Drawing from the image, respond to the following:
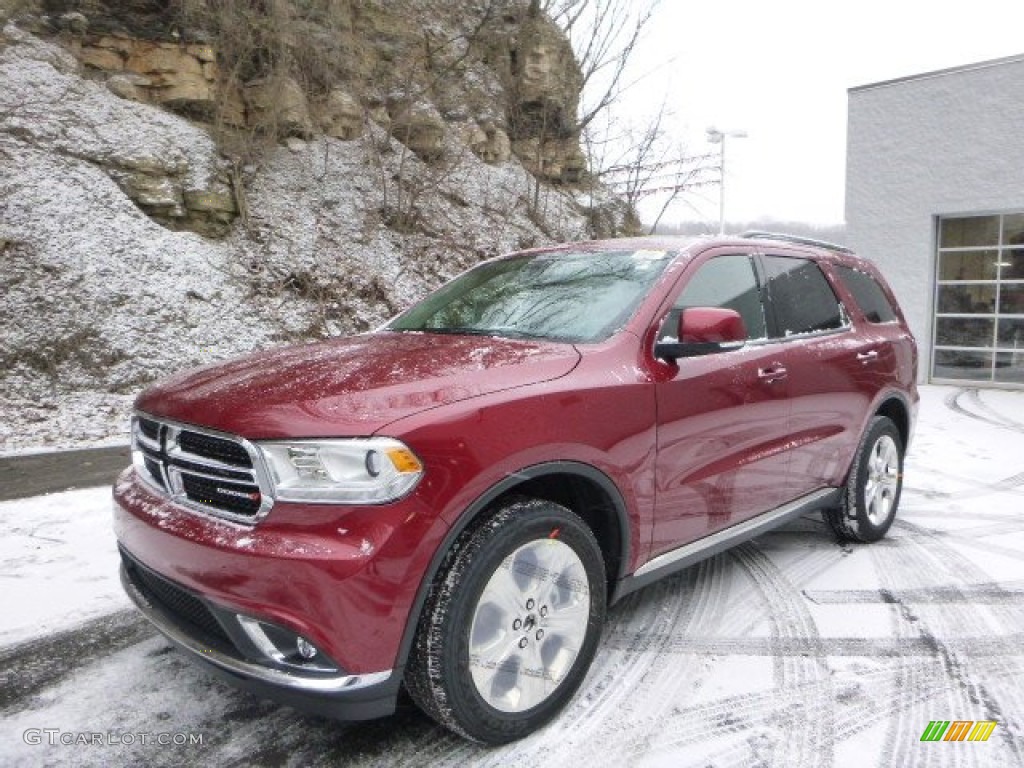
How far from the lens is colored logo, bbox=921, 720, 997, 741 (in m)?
2.51

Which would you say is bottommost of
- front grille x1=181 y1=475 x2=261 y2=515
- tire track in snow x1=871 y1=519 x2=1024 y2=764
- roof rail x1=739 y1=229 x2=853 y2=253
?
tire track in snow x1=871 y1=519 x2=1024 y2=764

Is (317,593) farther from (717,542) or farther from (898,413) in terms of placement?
(898,413)

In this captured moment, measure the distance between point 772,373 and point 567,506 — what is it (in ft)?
4.36

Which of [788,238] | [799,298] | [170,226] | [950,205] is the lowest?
[799,298]

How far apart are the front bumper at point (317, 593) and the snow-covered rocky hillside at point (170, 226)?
236 inches

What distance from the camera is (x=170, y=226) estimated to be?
1102 centimetres

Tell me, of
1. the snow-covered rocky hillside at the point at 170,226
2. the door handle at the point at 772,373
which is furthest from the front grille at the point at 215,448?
the snow-covered rocky hillside at the point at 170,226

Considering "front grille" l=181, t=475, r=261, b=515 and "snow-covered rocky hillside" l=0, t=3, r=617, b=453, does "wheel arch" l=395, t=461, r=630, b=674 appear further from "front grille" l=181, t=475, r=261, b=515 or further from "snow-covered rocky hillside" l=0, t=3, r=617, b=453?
"snow-covered rocky hillside" l=0, t=3, r=617, b=453

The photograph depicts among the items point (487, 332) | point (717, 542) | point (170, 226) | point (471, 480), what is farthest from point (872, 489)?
point (170, 226)

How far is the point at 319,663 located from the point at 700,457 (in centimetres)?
170

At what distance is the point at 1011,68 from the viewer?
11.9 m

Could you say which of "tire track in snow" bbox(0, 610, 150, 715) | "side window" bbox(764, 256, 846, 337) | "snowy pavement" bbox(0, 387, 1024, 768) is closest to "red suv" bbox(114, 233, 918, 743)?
"side window" bbox(764, 256, 846, 337)

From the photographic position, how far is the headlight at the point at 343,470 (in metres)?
2.06

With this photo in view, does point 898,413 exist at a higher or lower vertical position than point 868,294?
lower
